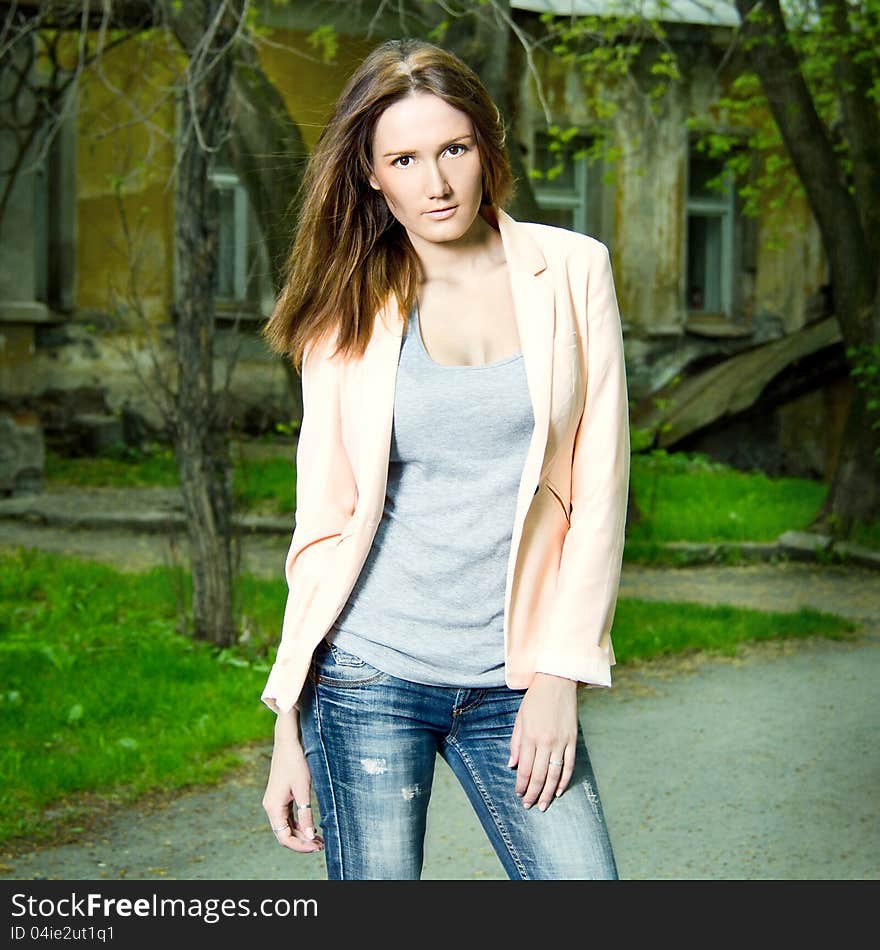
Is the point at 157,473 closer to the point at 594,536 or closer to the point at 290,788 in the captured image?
the point at 290,788

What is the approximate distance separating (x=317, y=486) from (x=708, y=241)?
17612mm

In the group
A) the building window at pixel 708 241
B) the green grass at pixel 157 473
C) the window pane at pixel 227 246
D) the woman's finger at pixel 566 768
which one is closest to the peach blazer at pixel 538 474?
the woman's finger at pixel 566 768

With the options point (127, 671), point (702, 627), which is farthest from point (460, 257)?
point (702, 627)

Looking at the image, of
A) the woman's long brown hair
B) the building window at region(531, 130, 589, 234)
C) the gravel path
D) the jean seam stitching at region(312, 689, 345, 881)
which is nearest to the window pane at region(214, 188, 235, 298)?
the building window at region(531, 130, 589, 234)

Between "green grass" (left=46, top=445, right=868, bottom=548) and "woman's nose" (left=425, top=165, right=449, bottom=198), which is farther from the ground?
"woman's nose" (left=425, top=165, right=449, bottom=198)

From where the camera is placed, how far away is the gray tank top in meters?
2.37

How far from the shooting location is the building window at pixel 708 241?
19328mm

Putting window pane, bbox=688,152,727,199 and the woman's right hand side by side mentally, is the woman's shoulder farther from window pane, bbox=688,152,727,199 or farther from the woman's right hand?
window pane, bbox=688,152,727,199

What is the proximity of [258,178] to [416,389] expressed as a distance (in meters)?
7.62

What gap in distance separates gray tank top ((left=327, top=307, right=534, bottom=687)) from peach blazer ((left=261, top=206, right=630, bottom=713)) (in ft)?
0.12

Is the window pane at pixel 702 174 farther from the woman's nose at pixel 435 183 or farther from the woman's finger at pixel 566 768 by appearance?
the woman's finger at pixel 566 768

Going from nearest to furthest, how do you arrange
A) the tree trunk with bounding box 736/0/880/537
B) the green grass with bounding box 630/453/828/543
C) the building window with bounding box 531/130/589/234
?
the tree trunk with bounding box 736/0/880/537 < the green grass with bounding box 630/453/828/543 < the building window with bounding box 531/130/589/234

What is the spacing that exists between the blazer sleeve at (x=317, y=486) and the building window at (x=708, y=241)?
17.3 m

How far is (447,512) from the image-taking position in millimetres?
2396
